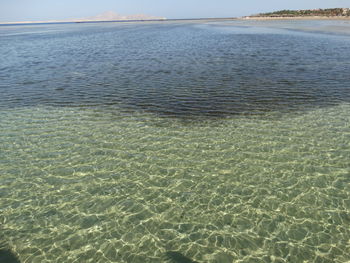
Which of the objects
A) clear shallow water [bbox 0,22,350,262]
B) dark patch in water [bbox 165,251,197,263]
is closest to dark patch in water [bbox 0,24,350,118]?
clear shallow water [bbox 0,22,350,262]

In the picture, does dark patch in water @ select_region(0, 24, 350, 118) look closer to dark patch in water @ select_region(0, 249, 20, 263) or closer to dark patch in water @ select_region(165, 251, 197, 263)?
dark patch in water @ select_region(165, 251, 197, 263)

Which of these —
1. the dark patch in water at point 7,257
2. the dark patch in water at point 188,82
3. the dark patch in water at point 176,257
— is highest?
the dark patch in water at point 188,82

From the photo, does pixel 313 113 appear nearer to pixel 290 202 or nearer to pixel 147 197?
pixel 290 202

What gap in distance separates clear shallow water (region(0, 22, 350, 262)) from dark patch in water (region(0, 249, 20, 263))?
318 mm

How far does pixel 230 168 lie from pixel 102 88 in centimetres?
2332

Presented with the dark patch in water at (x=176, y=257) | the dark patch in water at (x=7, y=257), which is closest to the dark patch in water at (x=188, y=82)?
the dark patch in water at (x=176, y=257)

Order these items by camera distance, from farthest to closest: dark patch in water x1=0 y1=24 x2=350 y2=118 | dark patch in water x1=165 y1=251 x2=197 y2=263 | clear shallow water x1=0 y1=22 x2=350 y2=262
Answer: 1. dark patch in water x1=0 y1=24 x2=350 y2=118
2. clear shallow water x1=0 y1=22 x2=350 y2=262
3. dark patch in water x1=165 y1=251 x2=197 y2=263

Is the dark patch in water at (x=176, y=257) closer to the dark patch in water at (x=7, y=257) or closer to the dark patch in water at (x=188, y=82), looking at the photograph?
the dark patch in water at (x=7, y=257)

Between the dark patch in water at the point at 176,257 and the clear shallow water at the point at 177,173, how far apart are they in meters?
0.09

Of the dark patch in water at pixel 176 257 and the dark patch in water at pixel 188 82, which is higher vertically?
the dark patch in water at pixel 188 82

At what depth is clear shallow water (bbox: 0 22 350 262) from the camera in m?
10.9

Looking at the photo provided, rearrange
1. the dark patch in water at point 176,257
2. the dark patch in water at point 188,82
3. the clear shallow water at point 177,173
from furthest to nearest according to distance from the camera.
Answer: the dark patch in water at point 188,82, the clear shallow water at point 177,173, the dark patch in water at point 176,257

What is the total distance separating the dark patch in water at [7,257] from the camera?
1026 cm

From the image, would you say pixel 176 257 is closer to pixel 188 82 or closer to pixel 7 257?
pixel 7 257
